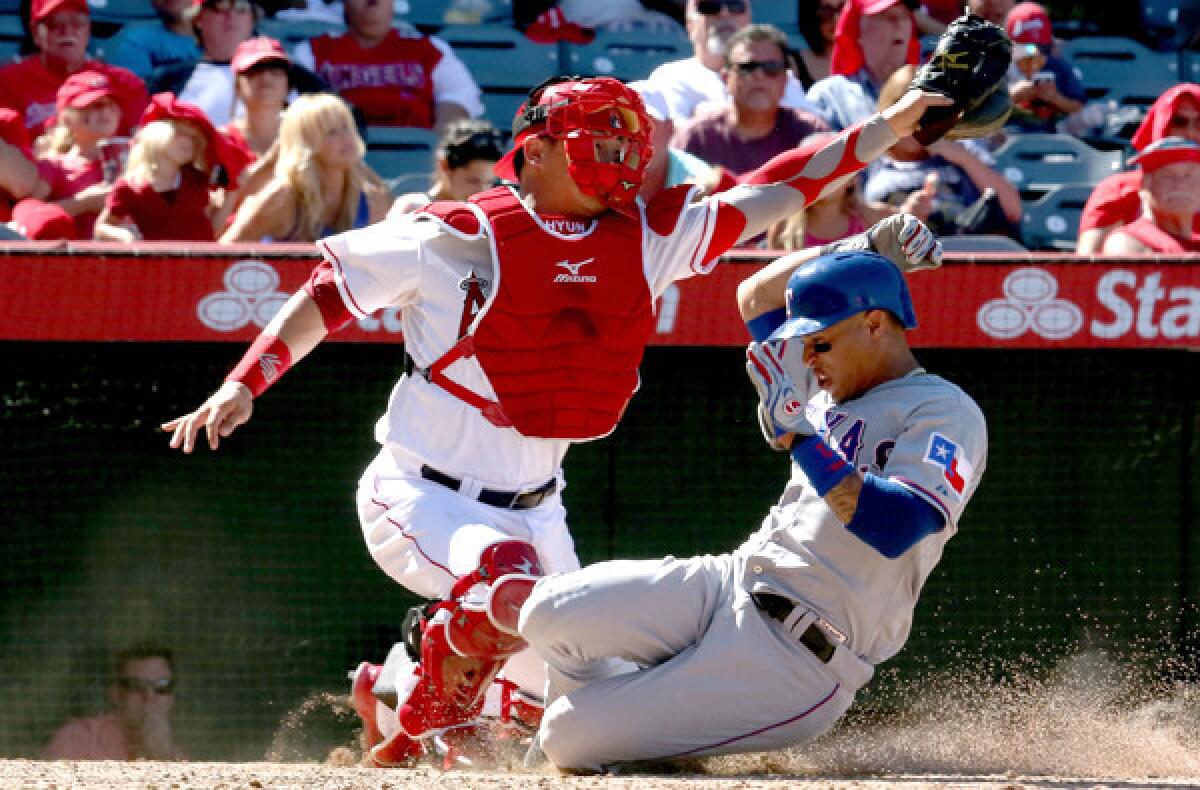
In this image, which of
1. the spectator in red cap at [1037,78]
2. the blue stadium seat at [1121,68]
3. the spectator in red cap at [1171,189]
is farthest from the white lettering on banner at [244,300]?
the blue stadium seat at [1121,68]

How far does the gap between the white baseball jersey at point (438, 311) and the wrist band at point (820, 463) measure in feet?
2.63

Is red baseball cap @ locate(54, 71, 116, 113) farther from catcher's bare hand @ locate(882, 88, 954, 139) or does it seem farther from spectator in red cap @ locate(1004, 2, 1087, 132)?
spectator in red cap @ locate(1004, 2, 1087, 132)

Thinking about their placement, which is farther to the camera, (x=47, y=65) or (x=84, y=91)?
(x=47, y=65)

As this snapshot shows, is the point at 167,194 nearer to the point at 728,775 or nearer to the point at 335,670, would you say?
the point at 335,670

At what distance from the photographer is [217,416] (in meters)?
3.70

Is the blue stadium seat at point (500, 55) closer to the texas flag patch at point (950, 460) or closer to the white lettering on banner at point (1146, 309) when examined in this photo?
the white lettering on banner at point (1146, 309)

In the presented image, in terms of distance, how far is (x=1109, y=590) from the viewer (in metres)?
5.57

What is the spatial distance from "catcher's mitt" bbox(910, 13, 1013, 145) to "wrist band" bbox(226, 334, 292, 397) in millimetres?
1488

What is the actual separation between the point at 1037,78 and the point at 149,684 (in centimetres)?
476

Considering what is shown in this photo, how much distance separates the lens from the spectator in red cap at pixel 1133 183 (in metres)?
6.28

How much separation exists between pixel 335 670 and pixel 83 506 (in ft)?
3.00

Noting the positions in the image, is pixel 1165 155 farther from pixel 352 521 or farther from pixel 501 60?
pixel 501 60

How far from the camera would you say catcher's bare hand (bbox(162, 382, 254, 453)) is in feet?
12.1

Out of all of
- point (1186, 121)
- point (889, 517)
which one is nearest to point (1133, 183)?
point (1186, 121)
